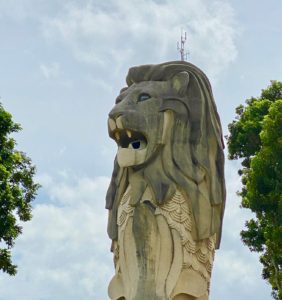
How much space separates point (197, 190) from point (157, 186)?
53cm

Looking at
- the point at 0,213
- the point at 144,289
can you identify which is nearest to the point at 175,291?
the point at 144,289

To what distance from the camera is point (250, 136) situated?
15.3m

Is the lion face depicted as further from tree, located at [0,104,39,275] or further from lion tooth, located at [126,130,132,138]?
tree, located at [0,104,39,275]

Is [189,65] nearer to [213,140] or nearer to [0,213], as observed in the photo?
[213,140]

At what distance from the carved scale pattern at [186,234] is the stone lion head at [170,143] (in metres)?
0.09

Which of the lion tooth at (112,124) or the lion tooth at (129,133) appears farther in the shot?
the lion tooth at (112,124)

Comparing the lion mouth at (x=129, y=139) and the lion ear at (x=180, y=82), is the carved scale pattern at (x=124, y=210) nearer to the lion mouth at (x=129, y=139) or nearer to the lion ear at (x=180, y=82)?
the lion mouth at (x=129, y=139)

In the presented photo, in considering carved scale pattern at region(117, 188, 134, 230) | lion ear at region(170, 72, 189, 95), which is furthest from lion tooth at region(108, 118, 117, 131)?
lion ear at region(170, 72, 189, 95)

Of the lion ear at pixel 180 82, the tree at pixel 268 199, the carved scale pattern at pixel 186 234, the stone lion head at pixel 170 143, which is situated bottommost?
the carved scale pattern at pixel 186 234

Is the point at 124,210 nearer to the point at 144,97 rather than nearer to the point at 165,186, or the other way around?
the point at 165,186

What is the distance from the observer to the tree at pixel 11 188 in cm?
1273

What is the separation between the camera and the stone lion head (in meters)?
8.38

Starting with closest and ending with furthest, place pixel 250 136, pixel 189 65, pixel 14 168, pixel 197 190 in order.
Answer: pixel 197 190
pixel 189 65
pixel 14 168
pixel 250 136

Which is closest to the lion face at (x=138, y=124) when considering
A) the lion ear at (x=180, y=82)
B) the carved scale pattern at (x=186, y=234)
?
the lion ear at (x=180, y=82)
